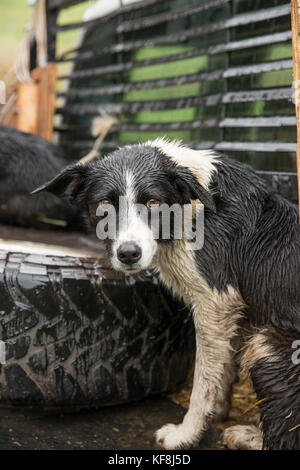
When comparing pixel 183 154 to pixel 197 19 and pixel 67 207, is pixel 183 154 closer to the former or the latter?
pixel 197 19

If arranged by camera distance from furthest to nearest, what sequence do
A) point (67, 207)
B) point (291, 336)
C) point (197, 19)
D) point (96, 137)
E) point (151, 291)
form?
point (96, 137) → point (67, 207) → point (197, 19) → point (151, 291) → point (291, 336)

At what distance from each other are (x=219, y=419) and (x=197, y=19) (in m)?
2.66

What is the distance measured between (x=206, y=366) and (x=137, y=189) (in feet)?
3.12

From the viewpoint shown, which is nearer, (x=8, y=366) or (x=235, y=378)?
(x=8, y=366)

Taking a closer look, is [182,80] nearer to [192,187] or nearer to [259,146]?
[259,146]

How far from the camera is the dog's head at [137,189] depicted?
8.77 ft

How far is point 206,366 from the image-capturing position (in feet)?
9.58

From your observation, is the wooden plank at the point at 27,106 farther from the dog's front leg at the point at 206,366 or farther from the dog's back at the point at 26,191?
the dog's front leg at the point at 206,366

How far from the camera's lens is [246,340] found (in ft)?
9.58

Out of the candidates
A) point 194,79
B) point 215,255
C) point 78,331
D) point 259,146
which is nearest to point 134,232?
point 215,255

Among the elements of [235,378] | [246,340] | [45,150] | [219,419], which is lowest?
[219,419]

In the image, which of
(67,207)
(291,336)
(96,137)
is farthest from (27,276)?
(96,137)

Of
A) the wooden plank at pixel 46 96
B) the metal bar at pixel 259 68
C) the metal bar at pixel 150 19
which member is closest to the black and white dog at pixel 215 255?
the metal bar at pixel 259 68

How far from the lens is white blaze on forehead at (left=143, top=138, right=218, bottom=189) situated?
2.90 metres
